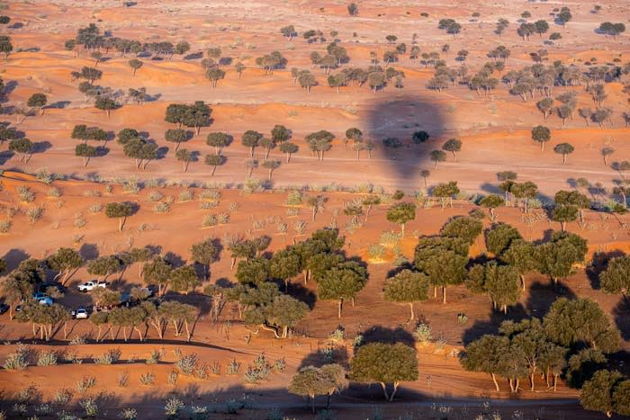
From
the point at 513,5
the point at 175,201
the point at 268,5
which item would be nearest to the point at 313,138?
the point at 175,201

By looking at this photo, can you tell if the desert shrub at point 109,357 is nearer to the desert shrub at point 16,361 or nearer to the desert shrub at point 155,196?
the desert shrub at point 16,361

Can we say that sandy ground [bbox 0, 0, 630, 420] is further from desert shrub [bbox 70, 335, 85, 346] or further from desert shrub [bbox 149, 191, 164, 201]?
desert shrub [bbox 149, 191, 164, 201]

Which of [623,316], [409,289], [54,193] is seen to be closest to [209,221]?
[54,193]

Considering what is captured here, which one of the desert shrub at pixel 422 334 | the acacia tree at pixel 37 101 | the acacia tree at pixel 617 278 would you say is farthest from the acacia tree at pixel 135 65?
the acacia tree at pixel 617 278

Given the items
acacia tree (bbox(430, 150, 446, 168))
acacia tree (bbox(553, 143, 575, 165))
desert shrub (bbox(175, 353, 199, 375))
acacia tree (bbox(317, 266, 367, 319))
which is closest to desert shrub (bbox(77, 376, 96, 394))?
desert shrub (bbox(175, 353, 199, 375))

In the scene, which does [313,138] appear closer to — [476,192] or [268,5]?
[476,192]

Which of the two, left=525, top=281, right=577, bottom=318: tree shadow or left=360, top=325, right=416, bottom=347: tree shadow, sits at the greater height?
left=525, top=281, right=577, bottom=318: tree shadow
